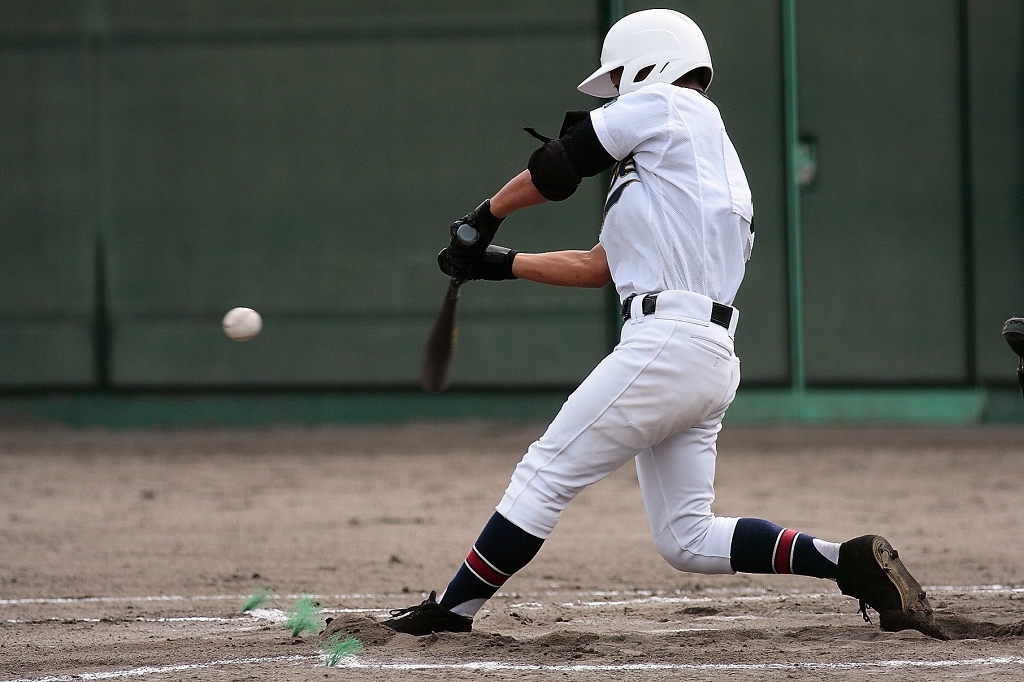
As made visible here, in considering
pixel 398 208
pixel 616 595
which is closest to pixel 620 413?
pixel 616 595

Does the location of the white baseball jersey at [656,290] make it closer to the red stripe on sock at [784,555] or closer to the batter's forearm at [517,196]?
the batter's forearm at [517,196]

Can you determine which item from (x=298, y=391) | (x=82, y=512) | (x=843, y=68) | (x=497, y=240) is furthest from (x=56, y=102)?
(x=843, y=68)

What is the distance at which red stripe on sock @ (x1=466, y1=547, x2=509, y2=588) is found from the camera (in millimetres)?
4078

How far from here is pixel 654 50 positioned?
13.5ft

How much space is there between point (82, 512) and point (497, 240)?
456 cm

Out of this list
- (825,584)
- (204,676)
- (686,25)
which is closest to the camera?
(204,676)

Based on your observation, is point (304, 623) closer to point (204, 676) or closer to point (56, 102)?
point (204, 676)

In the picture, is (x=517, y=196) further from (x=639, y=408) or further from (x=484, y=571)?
(x=484, y=571)

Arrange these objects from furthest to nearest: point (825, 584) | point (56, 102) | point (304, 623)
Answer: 1. point (56, 102)
2. point (825, 584)
3. point (304, 623)

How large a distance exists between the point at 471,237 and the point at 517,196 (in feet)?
0.73

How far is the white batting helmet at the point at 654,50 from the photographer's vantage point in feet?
13.5

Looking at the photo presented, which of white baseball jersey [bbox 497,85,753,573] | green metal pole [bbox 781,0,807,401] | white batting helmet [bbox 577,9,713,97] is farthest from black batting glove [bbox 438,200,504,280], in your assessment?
green metal pole [bbox 781,0,807,401]

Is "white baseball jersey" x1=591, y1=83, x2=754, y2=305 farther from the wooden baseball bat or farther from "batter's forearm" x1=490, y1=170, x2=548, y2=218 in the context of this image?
the wooden baseball bat

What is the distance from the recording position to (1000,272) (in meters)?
11.5
